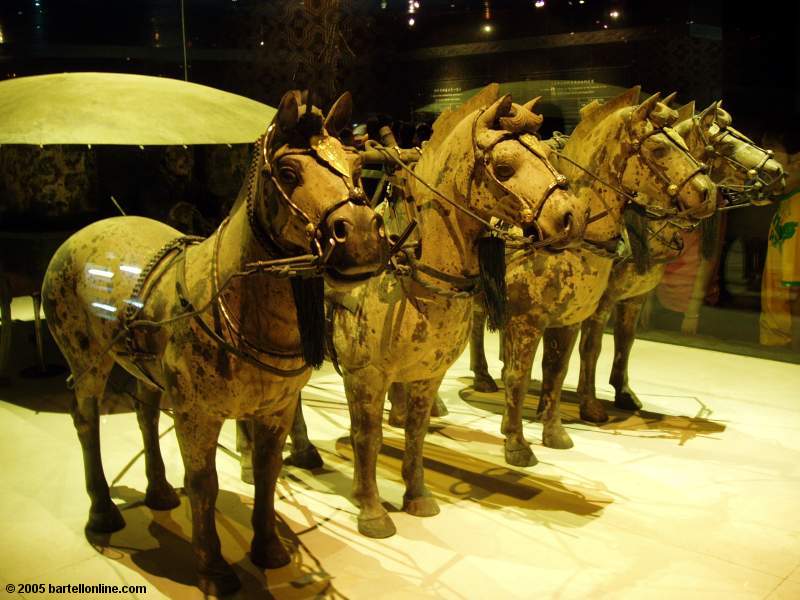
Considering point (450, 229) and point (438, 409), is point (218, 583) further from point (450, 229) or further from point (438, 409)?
point (438, 409)

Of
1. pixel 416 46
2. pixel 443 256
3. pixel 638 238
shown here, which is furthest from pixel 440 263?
pixel 416 46

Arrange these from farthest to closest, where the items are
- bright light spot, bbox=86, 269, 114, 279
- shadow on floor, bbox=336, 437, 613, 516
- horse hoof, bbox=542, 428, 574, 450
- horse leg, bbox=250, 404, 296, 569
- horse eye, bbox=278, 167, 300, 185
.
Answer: horse hoof, bbox=542, 428, 574, 450, shadow on floor, bbox=336, 437, 613, 516, bright light spot, bbox=86, 269, 114, 279, horse leg, bbox=250, 404, 296, 569, horse eye, bbox=278, 167, 300, 185

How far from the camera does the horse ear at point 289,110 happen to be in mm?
2314

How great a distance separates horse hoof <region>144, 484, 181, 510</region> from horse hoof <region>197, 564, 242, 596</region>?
858 millimetres

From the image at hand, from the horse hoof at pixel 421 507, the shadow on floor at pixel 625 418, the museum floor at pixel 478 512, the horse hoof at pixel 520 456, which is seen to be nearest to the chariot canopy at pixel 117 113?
the museum floor at pixel 478 512

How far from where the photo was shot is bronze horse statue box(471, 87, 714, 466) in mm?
4188

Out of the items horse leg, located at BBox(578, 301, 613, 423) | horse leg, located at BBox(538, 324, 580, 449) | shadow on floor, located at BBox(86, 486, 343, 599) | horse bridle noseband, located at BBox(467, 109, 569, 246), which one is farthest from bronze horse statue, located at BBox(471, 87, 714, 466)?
shadow on floor, located at BBox(86, 486, 343, 599)

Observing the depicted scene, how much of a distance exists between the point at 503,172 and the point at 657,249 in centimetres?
233

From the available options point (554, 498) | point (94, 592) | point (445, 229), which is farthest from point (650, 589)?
point (94, 592)

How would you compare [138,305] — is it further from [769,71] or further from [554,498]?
[769,71]

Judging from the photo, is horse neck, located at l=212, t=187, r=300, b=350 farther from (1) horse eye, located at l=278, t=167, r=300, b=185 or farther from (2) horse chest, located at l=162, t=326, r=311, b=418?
(1) horse eye, located at l=278, t=167, r=300, b=185

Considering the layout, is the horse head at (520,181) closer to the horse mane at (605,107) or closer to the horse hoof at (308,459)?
the horse mane at (605,107)

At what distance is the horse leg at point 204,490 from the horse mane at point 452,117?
1534mm

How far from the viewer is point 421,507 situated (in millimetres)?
3742
